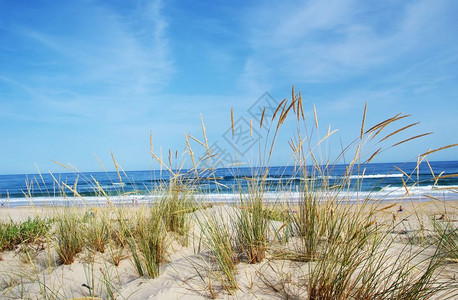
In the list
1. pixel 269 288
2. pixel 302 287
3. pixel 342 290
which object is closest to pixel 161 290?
pixel 269 288

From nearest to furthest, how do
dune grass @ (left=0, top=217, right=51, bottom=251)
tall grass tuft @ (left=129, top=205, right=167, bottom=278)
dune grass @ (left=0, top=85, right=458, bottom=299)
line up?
dune grass @ (left=0, top=85, right=458, bottom=299), tall grass tuft @ (left=129, top=205, right=167, bottom=278), dune grass @ (left=0, top=217, right=51, bottom=251)

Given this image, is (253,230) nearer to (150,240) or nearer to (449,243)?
(150,240)

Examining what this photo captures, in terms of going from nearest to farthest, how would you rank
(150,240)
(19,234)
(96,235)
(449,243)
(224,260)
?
(224,260) → (449,243) → (150,240) → (96,235) → (19,234)

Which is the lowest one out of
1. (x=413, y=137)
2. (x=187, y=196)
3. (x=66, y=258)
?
(x=66, y=258)

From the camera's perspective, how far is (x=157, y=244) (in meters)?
2.81

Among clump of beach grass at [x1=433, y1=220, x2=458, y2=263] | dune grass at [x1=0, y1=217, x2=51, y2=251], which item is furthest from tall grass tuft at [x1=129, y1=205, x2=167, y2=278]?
clump of beach grass at [x1=433, y1=220, x2=458, y2=263]

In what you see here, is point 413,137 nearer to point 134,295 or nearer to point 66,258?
point 134,295

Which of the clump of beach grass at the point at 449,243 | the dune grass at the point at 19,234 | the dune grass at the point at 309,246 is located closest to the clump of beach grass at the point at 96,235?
the dune grass at the point at 309,246

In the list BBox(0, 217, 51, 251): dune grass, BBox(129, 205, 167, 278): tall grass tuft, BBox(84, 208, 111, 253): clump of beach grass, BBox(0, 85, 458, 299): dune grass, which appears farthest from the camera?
BBox(0, 217, 51, 251): dune grass

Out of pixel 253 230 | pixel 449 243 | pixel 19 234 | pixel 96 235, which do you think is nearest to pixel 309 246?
pixel 253 230

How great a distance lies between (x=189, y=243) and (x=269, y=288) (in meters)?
1.76

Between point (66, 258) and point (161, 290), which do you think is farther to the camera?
point (66, 258)

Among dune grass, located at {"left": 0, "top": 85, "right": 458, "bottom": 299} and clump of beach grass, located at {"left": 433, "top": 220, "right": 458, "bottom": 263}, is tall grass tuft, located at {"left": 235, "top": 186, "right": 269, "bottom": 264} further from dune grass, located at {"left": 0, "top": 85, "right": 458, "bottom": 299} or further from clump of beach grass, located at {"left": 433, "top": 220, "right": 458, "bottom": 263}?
clump of beach grass, located at {"left": 433, "top": 220, "right": 458, "bottom": 263}

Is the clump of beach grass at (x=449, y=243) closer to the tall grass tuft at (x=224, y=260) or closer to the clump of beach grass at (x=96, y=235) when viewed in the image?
the tall grass tuft at (x=224, y=260)
